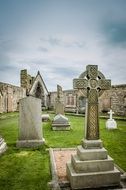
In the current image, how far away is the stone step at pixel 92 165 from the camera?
4.89 metres

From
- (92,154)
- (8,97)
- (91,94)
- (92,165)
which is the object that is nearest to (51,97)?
(8,97)

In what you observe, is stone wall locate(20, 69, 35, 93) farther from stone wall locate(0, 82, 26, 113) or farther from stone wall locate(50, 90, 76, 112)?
stone wall locate(50, 90, 76, 112)

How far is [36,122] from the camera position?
8.67 metres

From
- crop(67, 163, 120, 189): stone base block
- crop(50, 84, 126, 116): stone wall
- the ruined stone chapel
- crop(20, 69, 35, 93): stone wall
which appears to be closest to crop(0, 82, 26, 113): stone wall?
the ruined stone chapel

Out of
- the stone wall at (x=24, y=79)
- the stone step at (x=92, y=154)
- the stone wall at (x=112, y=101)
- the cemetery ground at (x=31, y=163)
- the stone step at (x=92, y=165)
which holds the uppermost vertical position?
the stone wall at (x=24, y=79)

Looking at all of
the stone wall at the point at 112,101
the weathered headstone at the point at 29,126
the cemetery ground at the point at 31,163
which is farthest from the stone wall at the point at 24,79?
the weathered headstone at the point at 29,126

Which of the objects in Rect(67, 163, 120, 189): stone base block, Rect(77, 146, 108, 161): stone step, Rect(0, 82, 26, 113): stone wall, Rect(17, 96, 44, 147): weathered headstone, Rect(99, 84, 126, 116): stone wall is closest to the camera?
Rect(67, 163, 120, 189): stone base block

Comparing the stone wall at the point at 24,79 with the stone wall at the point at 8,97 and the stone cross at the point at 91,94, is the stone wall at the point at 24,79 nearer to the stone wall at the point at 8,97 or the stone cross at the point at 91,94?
the stone wall at the point at 8,97

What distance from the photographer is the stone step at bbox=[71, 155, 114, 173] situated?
489cm

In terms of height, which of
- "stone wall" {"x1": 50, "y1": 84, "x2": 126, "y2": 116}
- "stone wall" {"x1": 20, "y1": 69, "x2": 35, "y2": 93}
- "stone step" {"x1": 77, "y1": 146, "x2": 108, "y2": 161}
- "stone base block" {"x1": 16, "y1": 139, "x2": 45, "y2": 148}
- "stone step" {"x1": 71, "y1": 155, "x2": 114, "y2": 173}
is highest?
"stone wall" {"x1": 20, "y1": 69, "x2": 35, "y2": 93}

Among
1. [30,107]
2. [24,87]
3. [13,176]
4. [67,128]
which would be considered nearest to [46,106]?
[24,87]

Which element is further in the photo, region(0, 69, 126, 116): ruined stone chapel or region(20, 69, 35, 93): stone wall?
region(20, 69, 35, 93): stone wall

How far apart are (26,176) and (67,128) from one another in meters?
7.51

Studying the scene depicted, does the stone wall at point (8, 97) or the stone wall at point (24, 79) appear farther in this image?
the stone wall at point (24, 79)
